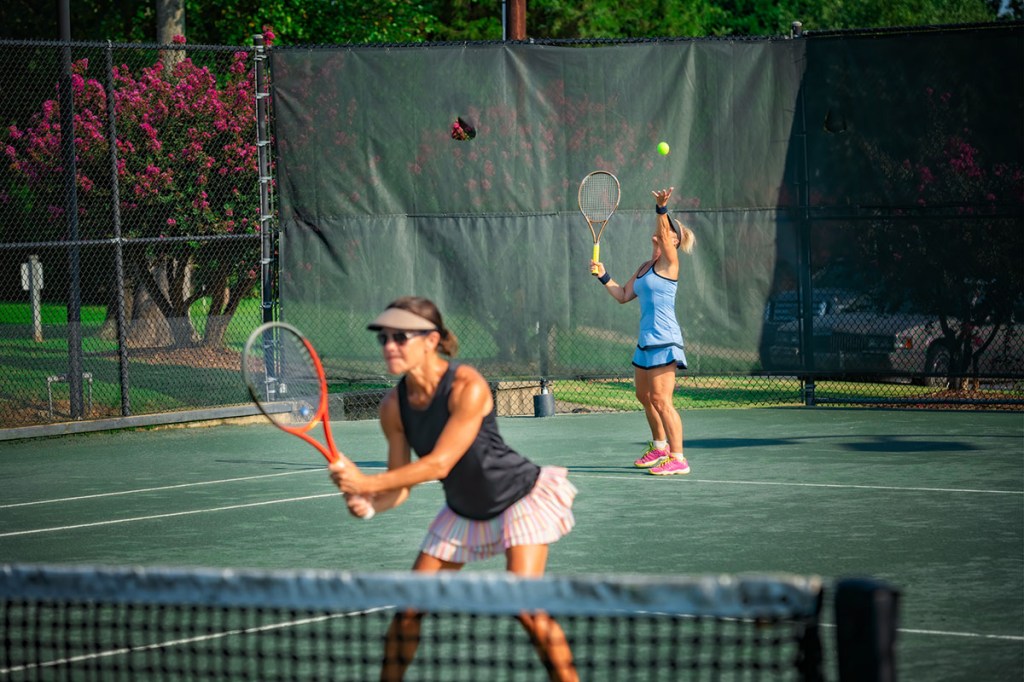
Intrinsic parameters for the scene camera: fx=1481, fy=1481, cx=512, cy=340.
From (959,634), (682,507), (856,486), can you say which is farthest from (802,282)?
(959,634)

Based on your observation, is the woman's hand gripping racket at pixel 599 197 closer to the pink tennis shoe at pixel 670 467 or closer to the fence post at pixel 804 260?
the fence post at pixel 804 260

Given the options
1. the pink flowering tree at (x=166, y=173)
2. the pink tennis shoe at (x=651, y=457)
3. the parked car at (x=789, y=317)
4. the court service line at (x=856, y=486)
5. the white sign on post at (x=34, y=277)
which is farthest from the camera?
the white sign on post at (x=34, y=277)

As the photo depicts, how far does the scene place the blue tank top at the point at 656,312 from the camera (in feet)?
33.3

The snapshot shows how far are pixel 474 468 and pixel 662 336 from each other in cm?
545

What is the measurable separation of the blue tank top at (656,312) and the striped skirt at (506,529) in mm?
5313

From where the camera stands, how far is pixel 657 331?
33.3 feet

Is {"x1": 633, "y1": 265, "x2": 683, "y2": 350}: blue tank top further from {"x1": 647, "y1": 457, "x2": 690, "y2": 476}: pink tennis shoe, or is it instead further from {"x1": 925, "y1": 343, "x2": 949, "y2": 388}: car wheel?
{"x1": 925, "y1": 343, "x2": 949, "y2": 388}: car wheel

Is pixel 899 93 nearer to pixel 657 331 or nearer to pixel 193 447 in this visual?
pixel 657 331

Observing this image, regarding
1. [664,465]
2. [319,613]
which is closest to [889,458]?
[664,465]

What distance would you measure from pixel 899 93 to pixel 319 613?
8.37 meters

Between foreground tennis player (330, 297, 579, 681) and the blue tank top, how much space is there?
5.20m

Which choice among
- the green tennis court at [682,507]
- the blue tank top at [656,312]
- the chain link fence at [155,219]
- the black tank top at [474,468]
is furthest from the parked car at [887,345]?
the black tank top at [474,468]

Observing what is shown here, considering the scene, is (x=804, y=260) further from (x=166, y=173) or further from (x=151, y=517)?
(x=166, y=173)

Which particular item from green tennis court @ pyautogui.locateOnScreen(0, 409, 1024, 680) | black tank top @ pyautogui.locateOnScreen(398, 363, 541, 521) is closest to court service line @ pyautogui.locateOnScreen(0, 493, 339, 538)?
green tennis court @ pyautogui.locateOnScreen(0, 409, 1024, 680)
